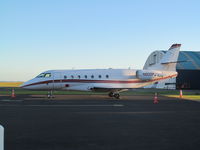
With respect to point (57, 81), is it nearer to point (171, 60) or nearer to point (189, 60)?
point (171, 60)

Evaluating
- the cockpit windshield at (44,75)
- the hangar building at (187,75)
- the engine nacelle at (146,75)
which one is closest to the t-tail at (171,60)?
the engine nacelle at (146,75)

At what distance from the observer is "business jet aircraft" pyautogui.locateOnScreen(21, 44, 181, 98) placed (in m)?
22.2

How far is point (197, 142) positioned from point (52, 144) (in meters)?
4.25

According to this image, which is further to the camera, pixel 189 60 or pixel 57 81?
pixel 189 60

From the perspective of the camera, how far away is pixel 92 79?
22734 millimetres

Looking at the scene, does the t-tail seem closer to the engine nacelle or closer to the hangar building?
the engine nacelle

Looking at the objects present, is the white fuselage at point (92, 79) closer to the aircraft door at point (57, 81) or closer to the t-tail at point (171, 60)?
the aircraft door at point (57, 81)

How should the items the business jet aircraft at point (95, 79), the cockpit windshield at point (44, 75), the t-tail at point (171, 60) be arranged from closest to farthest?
the business jet aircraft at point (95, 79), the cockpit windshield at point (44, 75), the t-tail at point (171, 60)

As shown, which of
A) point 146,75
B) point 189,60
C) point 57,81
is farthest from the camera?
point 189,60

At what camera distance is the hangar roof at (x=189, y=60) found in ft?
140

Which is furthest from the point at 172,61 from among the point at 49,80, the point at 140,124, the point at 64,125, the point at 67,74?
the point at 64,125

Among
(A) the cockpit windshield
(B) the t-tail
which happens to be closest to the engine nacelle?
(B) the t-tail

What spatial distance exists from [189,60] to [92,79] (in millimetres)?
28927

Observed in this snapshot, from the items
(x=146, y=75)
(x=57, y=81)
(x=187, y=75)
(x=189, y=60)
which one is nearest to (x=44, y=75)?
(x=57, y=81)
